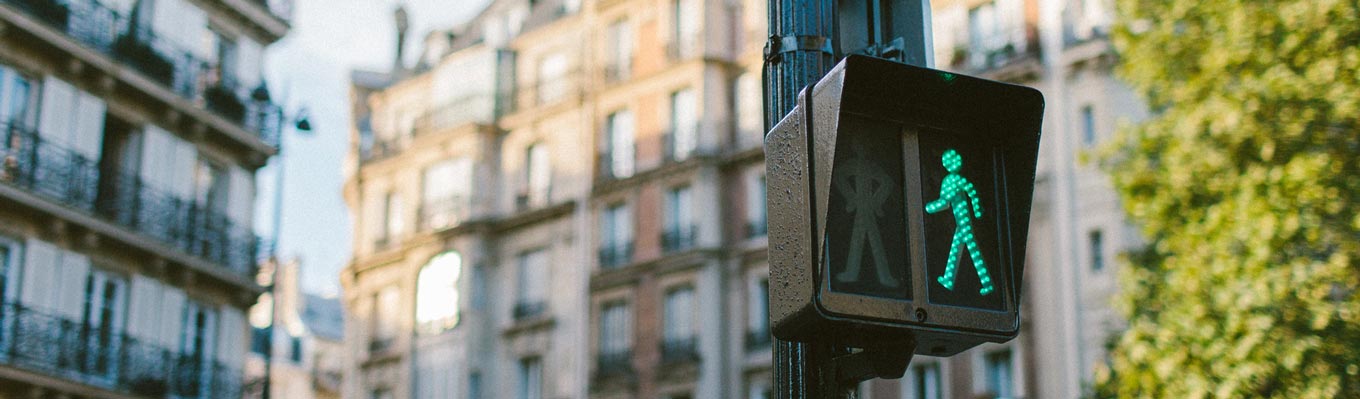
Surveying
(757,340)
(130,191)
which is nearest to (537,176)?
(757,340)

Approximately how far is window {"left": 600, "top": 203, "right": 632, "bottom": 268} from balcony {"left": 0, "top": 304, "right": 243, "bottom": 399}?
1725 centimetres

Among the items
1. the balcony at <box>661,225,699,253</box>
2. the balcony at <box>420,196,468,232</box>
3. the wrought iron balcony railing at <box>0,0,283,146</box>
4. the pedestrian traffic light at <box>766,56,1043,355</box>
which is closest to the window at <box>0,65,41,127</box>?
the wrought iron balcony railing at <box>0,0,283,146</box>

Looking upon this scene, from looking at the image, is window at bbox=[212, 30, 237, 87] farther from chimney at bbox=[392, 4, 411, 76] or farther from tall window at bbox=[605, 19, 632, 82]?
chimney at bbox=[392, 4, 411, 76]

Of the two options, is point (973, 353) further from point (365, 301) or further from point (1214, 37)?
point (365, 301)

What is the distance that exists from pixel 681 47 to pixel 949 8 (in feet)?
29.7

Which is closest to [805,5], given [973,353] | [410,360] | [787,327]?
[787,327]

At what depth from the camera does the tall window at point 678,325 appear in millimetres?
47906

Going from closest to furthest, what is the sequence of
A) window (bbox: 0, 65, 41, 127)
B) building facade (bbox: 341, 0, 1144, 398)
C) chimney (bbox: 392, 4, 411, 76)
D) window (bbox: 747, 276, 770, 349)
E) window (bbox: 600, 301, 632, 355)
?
1. window (bbox: 0, 65, 41, 127)
2. building facade (bbox: 341, 0, 1144, 398)
3. window (bbox: 747, 276, 770, 349)
4. window (bbox: 600, 301, 632, 355)
5. chimney (bbox: 392, 4, 411, 76)

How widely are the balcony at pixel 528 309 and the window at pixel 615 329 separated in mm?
2584

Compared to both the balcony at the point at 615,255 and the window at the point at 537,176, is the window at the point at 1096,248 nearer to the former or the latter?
the balcony at the point at 615,255

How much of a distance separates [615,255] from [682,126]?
14.2ft

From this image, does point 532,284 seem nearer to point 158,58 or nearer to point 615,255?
point 615,255

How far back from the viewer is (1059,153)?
41.8 meters

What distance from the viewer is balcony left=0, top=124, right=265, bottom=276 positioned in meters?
30.0
